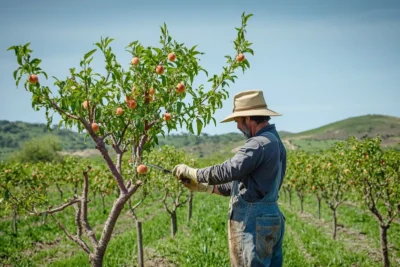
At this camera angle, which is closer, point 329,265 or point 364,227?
point 329,265

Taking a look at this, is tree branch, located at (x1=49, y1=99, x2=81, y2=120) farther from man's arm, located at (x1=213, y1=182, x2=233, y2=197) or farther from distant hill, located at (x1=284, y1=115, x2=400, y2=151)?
distant hill, located at (x1=284, y1=115, x2=400, y2=151)

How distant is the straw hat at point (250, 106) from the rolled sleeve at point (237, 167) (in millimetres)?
405

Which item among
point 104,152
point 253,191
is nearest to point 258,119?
point 253,191

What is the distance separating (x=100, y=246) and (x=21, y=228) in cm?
1326

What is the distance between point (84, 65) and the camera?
10.4 feet

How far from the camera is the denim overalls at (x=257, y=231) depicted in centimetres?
325

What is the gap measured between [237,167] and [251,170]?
17cm

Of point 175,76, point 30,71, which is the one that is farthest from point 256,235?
point 30,71

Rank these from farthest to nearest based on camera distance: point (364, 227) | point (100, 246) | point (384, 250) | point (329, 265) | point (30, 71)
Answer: point (364, 227) → point (329, 265) → point (384, 250) → point (100, 246) → point (30, 71)

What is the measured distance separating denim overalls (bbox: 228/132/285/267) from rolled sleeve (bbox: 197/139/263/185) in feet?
0.98

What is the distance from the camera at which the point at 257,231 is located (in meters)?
3.27

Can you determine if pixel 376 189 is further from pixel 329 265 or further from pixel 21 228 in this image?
pixel 21 228

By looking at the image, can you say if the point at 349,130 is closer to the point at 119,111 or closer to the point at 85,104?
the point at 119,111

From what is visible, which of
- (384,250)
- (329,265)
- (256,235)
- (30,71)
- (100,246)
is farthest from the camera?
(329,265)
